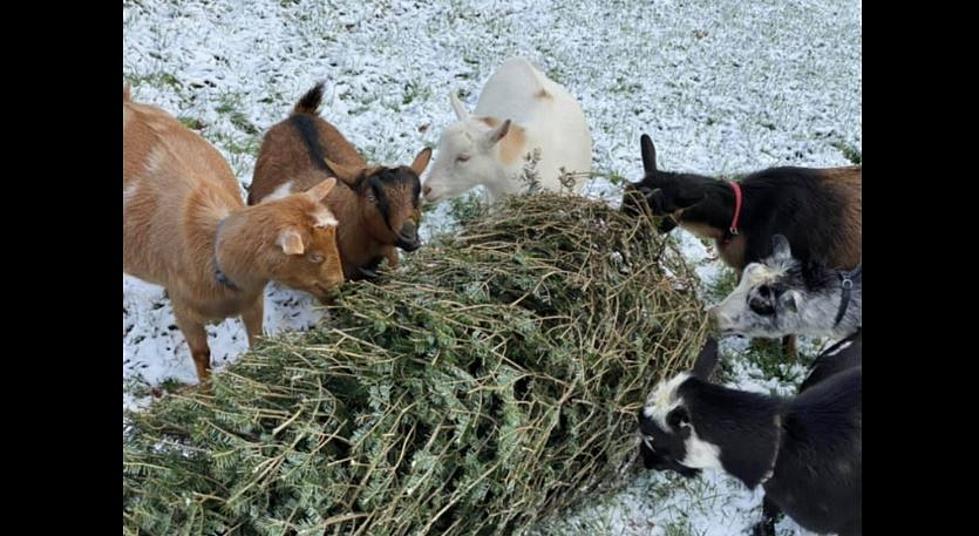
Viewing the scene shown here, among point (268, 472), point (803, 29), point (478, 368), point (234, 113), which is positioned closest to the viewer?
point (268, 472)

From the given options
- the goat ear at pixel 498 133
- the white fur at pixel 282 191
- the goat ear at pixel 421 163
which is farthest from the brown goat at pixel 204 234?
the goat ear at pixel 498 133

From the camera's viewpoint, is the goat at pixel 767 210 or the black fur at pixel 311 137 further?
the black fur at pixel 311 137

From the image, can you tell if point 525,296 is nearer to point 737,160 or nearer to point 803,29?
point 737,160

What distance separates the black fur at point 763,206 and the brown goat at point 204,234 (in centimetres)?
202

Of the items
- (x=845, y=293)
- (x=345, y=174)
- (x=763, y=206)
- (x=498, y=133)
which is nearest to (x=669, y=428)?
(x=845, y=293)

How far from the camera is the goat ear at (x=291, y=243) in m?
3.41

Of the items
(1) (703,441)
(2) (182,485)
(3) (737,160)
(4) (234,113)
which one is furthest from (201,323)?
(3) (737,160)

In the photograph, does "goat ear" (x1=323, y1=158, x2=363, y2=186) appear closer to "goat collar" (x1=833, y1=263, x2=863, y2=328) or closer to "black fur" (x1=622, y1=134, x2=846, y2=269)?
"black fur" (x1=622, y1=134, x2=846, y2=269)

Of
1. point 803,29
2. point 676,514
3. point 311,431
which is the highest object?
point 803,29

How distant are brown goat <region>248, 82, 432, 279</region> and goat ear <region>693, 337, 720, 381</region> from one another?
1721 mm

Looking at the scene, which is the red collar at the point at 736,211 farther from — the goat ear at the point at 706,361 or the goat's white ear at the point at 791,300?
the goat ear at the point at 706,361

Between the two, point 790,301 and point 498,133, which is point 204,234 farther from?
point 790,301

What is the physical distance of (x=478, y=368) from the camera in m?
3.01
